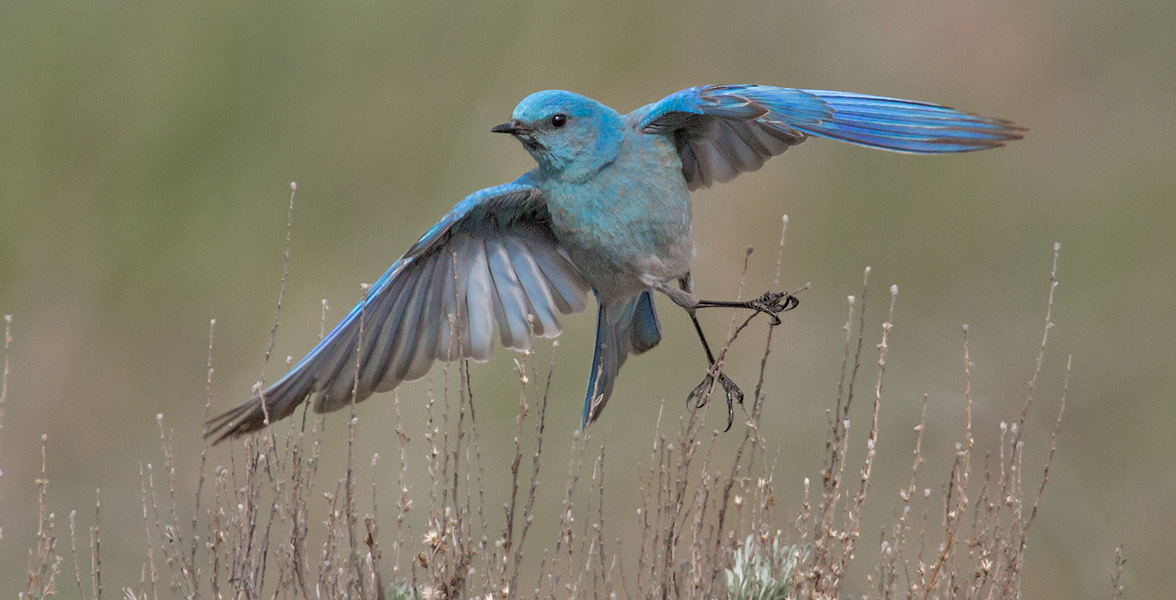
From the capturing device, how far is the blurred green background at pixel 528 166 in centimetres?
765

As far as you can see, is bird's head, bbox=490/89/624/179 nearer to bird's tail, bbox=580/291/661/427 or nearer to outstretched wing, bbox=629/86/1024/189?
outstretched wing, bbox=629/86/1024/189

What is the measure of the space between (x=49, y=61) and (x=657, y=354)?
166 inches

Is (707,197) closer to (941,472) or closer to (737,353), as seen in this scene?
(737,353)

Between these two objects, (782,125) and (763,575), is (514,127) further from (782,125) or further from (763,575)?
(763,575)

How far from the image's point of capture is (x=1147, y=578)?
23.5 feet

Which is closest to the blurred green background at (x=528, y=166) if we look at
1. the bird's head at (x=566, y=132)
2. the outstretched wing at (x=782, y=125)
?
the outstretched wing at (x=782, y=125)

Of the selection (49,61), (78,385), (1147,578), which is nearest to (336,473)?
(78,385)

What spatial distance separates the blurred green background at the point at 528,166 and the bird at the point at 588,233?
8.50ft

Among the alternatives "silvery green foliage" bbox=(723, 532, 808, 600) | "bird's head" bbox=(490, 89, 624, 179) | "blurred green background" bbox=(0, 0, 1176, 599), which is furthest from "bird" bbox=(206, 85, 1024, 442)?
"blurred green background" bbox=(0, 0, 1176, 599)

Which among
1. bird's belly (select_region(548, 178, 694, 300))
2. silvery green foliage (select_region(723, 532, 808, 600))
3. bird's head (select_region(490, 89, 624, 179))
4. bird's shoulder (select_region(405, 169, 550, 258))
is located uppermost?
bird's head (select_region(490, 89, 624, 179))

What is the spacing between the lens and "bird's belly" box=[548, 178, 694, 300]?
14.5 ft

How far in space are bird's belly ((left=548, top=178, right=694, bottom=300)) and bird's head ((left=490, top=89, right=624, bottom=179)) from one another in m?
0.11

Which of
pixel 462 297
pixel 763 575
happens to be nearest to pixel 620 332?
pixel 462 297

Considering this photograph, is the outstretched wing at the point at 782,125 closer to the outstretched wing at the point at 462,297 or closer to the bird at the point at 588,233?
the bird at the point at 588,233
